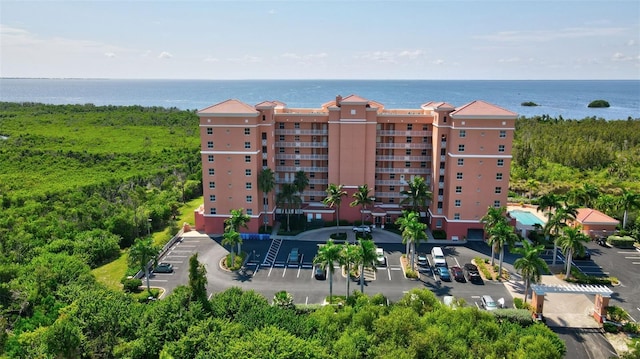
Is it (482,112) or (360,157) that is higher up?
(482,112)

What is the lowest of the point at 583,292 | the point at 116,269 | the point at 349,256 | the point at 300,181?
the point at 116,269

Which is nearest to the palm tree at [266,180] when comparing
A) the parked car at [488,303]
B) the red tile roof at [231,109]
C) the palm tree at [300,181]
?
the palm tree at [300,181]

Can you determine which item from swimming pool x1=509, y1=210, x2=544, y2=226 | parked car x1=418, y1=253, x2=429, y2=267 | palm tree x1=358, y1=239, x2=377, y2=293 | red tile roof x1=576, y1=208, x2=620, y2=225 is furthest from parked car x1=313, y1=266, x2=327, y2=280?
red tile roof x1=576, y1=208, x2=620, y2=225

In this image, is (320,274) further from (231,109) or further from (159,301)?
(231,109)

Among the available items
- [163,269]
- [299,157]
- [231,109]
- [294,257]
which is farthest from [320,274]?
[231,109]

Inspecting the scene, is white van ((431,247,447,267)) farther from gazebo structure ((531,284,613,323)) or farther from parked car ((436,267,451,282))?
gazebo structure ((531,284,613,323))

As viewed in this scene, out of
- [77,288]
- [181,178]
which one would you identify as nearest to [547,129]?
[181,178]
